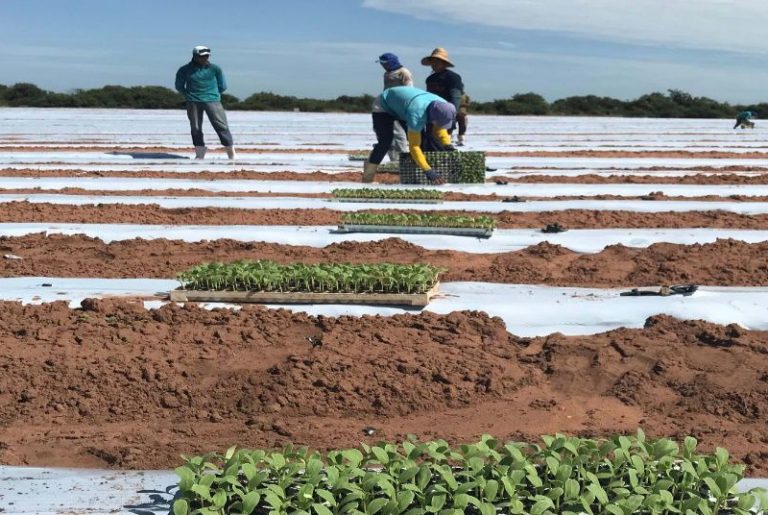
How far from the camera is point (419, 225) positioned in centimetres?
683

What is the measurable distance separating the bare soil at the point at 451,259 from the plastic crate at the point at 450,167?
3466mm

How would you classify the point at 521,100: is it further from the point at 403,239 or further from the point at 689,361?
the point at 689,361

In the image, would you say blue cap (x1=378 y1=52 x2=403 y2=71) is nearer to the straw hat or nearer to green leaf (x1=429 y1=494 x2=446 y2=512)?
the straw hat

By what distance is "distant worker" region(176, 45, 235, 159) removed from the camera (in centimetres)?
1176

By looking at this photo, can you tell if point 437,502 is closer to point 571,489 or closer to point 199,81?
point 571,489

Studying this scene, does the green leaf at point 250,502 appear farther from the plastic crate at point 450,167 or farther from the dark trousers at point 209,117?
the dark trousers at point 209,117

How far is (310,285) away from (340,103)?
107 ft

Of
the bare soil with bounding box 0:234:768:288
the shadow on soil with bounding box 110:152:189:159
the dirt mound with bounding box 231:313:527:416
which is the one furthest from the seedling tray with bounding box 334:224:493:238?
the shadow on soil with bounding box 110:152:189:159

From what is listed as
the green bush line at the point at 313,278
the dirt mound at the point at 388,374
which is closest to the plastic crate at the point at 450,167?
the green bush line at the point at 313,278

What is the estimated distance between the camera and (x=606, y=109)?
36.2 meters

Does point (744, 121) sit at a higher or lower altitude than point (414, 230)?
higher

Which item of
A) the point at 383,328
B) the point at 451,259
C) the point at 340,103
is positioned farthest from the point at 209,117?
the point at 340,103

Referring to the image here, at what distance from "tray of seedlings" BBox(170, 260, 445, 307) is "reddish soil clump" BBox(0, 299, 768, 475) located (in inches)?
14.5

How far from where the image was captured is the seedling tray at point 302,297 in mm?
4867
